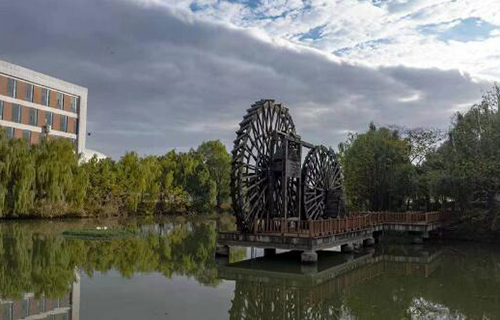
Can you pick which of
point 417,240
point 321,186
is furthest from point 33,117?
point 417,240

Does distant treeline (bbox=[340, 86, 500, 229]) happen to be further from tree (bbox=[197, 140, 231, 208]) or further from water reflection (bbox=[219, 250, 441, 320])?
tree (bbox=[197, 140, 231, 208])

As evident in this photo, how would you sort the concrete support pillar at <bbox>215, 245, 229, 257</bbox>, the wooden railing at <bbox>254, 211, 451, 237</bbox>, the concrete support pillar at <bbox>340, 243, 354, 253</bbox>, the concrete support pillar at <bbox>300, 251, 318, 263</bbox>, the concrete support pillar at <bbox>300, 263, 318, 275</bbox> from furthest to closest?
the concrete support pillar at <bbox>340, 243, 354, 253</bbox>
the concrete support pillar at <bbox>215, 245, 229, 257</bbox>
the wooden railing at <bbox>254, 211, 451, 237</bbox>
the concrete support pillar at <bbox>300, 251, 318, 263</bbox>
the concrete support pillar at <bbox>300, 263, 318, 275</bbox>

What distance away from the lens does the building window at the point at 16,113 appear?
37.9 metres

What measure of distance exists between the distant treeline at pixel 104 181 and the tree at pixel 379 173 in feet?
64.1

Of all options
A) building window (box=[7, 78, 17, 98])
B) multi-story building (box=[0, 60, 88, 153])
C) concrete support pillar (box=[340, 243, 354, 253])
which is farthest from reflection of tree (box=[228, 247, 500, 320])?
building window (box=[7, 78, 17, 98])

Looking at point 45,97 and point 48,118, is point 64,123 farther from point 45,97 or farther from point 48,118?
point 45,97

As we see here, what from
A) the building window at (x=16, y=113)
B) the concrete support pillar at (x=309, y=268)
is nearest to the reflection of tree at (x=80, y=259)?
the concrete support pillar at (x=309, y=268)

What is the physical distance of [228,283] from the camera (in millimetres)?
13188

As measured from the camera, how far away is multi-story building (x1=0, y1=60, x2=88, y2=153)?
37.2 metres

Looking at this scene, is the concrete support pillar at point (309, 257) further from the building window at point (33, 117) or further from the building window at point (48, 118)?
the building window at point (48, 118)

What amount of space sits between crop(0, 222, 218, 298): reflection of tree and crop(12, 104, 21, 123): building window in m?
17.4

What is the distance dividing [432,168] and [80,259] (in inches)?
924

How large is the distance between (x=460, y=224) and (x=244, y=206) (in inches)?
645

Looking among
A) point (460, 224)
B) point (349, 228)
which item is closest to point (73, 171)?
point (349, 228)
